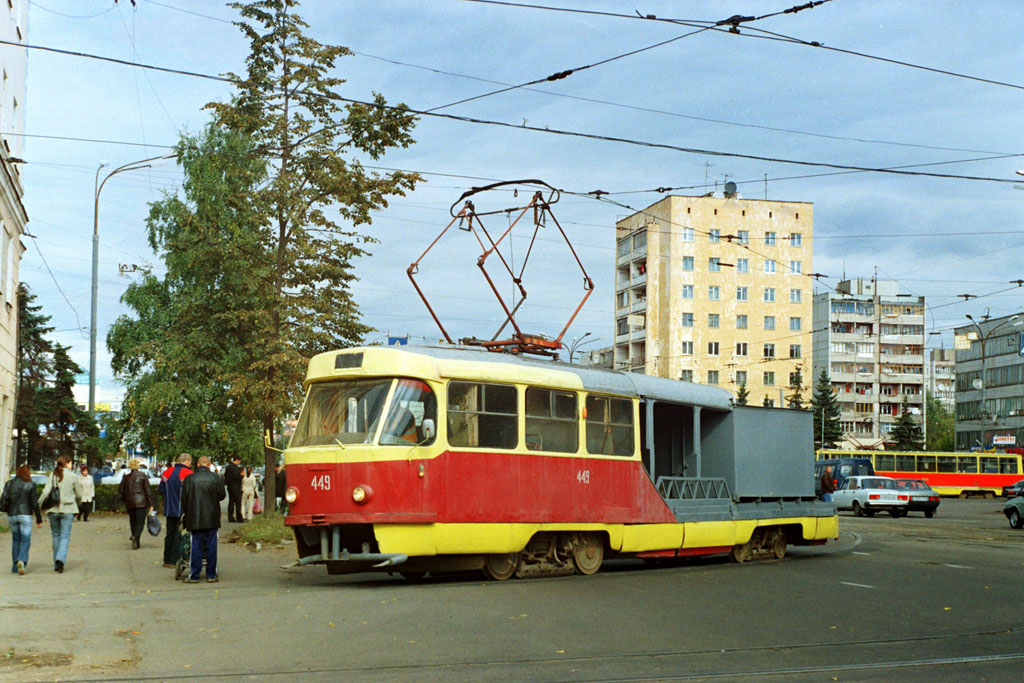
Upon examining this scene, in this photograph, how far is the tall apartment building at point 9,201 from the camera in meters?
27.9

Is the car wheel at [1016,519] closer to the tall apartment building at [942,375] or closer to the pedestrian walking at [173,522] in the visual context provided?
the pedestrian walking at [173,522]

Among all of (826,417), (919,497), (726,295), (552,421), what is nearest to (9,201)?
(552,421)

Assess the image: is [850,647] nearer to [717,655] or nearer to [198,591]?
[717,655]

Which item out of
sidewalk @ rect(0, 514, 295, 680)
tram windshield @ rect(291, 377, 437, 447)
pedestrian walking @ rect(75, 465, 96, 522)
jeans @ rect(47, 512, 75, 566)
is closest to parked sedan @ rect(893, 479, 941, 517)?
pedestrian walking @ rect(75, 465, 96, 522)

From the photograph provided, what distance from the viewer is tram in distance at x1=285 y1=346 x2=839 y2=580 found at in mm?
14641

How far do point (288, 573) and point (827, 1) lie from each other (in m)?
11.0

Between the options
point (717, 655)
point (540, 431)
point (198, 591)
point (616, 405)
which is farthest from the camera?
point (616, 405)

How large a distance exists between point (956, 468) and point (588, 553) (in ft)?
193

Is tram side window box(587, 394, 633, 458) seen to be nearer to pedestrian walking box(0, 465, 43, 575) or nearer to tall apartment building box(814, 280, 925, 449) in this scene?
pedestrian walking box(0, 465, 43, 575)

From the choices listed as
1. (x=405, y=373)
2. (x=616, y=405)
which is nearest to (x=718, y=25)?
(x=616, y=405)

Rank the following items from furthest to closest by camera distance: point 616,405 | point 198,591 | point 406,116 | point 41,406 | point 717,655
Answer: point 41,406 → point 406,116 → point 616,405 → point 198,591 → point 717,655

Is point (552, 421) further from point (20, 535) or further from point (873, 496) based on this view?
point (873, 496)

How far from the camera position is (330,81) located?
2403 cm

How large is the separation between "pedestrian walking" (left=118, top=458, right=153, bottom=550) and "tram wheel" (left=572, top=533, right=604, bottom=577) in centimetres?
919
